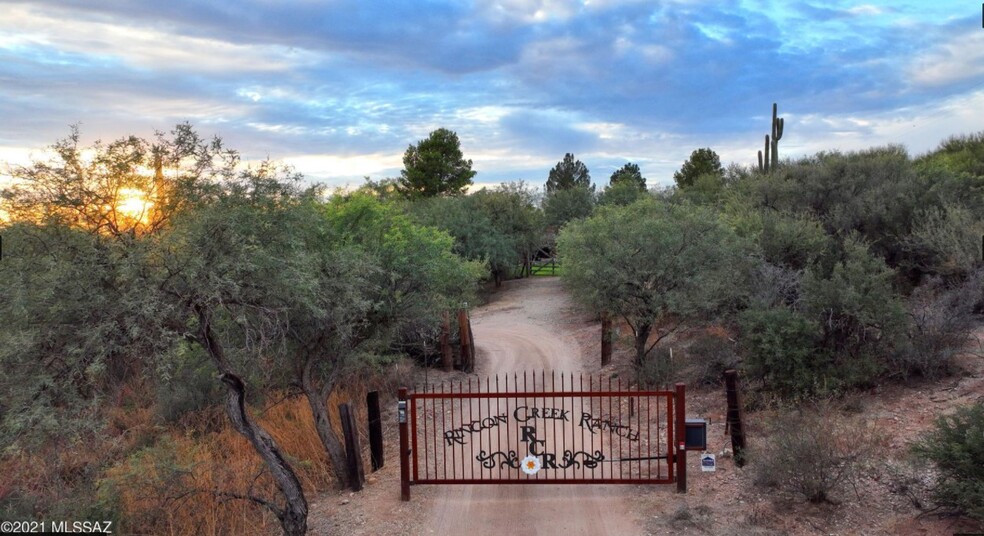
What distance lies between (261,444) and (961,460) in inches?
328

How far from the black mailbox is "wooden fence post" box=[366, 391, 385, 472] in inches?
194

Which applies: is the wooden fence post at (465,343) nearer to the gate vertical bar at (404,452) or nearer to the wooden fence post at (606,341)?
the wooden fence post at (606,341)

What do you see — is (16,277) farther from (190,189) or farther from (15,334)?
(190,189)

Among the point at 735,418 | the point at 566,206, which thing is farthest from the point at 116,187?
the point at 566,206

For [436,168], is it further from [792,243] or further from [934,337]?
[934,337]

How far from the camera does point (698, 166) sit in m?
61.8

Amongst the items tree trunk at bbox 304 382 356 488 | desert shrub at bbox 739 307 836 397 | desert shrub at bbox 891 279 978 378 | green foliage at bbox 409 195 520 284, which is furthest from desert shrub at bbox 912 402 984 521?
green foliage at bbox 409 195 520 284

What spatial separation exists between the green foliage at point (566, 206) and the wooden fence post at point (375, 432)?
138ft

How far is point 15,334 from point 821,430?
30.7ft

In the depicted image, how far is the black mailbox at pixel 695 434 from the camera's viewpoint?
870cm

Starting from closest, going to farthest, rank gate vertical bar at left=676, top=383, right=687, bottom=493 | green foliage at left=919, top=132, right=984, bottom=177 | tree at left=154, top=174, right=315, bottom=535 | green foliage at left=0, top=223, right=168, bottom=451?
green foliage at left=0, top=223, right=168, bottom=451 → tree at left=154, top=174, right=315, bottom=535 → gate vertical bar at left=676, top=383, right=687, bottom=493 → green foliage at left=919, top=132, right=984, bottom=177

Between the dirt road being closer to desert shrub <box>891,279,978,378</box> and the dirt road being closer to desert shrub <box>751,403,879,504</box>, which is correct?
desert shrub <box>751,403,879,504</box>

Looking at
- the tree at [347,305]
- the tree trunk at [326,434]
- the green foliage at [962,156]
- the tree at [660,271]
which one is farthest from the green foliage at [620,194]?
the tree trunk at [326,434]

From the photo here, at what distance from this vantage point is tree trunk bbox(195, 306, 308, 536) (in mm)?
7266
